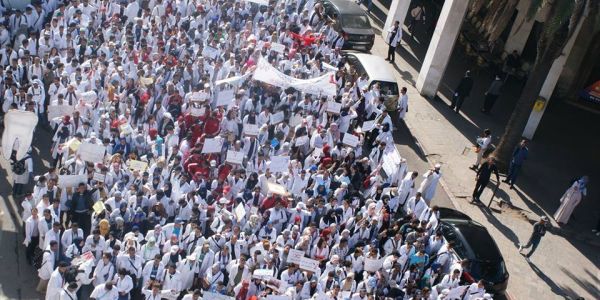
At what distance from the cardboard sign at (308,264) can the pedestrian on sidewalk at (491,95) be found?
1219 centimetres

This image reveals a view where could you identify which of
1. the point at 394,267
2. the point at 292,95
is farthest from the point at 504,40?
the point at 394,267

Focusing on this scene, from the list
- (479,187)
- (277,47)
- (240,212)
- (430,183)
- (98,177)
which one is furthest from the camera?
(277,47)

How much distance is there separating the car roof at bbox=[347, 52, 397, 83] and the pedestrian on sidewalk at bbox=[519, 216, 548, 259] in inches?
248

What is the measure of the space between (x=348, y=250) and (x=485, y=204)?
5.75m

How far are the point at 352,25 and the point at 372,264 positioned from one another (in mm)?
11951

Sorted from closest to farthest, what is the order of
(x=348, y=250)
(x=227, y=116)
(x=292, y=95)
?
(x=348, y=250) < (x=227, y=116) < (x=292, y=95)

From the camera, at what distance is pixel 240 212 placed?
15.2 meters

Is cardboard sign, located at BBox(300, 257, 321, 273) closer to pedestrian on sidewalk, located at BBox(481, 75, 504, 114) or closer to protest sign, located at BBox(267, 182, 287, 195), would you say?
protest sign, located at BBox(267, 182, 287, 195)

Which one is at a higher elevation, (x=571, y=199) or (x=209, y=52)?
(x=209, y=52)

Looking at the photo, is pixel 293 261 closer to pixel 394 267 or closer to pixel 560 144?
pixel 394 267

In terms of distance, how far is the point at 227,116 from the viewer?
1825 centimetres

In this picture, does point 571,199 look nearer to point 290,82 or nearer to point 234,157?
point 290,82

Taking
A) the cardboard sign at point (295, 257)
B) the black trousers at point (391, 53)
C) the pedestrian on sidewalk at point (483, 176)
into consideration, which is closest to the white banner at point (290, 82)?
the pedestrian on sidewalk at point (483, 176)

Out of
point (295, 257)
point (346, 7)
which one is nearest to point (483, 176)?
point (295, 257)
